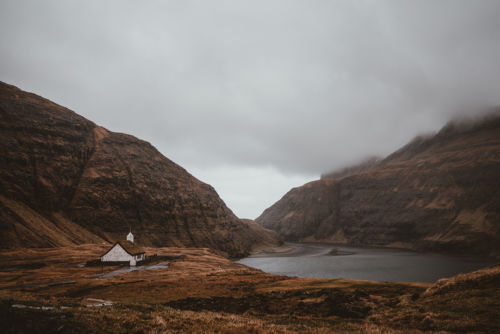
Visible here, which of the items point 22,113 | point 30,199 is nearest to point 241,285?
point 30,199

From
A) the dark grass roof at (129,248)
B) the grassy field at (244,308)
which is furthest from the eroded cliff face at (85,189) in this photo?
the grassy field at (244,308)

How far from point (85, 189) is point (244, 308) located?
13555 centimetres

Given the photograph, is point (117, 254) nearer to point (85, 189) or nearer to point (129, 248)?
point (129, 248)

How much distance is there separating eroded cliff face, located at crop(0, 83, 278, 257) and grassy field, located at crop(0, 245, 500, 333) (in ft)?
264

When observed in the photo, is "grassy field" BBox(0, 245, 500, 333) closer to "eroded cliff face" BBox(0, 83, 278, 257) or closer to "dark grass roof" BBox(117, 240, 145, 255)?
"dark grass roof" BBox(117, 240, 145, 255)

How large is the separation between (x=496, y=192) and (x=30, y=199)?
24341cm

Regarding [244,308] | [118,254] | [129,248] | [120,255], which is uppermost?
[129,248]

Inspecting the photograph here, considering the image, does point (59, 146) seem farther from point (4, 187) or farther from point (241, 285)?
point (241, 285)

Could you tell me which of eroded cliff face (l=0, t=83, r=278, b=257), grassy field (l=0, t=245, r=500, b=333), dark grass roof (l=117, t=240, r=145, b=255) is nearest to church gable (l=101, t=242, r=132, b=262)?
dark grass roof (l=117, t=240, r=145, b=255)

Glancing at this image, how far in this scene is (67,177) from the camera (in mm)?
134125

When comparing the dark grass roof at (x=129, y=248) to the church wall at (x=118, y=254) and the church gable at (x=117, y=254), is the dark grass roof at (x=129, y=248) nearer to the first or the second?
the church gable at (x=117, y=254)

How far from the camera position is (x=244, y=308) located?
2595 cm

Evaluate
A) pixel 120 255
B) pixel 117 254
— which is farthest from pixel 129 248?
pixel 117 254

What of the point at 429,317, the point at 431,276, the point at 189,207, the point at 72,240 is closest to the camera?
the point at 429,317
